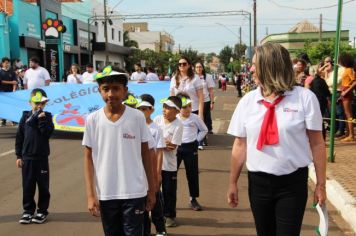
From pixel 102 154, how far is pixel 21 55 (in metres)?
27.2

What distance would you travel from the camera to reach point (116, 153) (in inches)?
142

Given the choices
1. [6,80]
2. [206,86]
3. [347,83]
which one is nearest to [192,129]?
[206,86]

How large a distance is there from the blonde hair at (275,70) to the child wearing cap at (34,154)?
318 centimetres

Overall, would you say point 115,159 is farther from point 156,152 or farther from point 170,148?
point 170,148

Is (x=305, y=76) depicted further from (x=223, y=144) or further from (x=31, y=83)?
(x=31, y=83)

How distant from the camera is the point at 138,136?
3660 mm

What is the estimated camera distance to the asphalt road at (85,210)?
17.7 ft

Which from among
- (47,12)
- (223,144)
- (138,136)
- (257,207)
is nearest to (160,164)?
(138,136)

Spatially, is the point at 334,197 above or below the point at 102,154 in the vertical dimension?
below

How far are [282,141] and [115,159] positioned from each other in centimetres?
122

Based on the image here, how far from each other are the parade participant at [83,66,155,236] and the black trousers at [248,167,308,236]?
892 mm

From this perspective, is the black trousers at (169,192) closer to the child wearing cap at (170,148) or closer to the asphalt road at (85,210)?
the child wearing cap at (170,148)

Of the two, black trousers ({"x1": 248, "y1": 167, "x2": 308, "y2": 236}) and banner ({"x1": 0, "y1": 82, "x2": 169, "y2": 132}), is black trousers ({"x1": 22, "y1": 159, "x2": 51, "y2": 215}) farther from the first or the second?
banner ({"x1": 0, "y1": 82, "x2": 169, "y2": 132})

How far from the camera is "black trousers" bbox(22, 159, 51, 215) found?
18.6 feet
